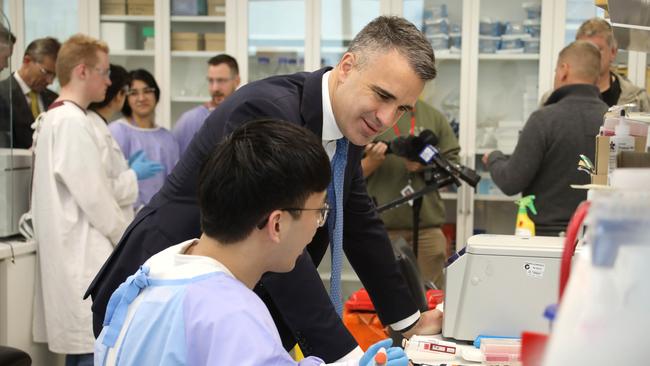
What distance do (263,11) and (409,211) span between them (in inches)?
63.2

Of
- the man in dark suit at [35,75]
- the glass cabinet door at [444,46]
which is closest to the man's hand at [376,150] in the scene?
the glass cabinet door at [444,46]

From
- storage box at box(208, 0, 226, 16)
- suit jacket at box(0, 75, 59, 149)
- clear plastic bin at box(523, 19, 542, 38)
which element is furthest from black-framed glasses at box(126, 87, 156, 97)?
clear plastic bin at box(523, 19, 542, 38)

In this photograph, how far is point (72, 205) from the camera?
2.92 m

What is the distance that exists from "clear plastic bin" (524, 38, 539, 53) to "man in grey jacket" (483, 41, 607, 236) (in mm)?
1440

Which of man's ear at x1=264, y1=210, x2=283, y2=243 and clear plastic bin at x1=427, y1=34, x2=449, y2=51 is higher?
clear plastic bin at x1=427, y1=34, x2=449, y2=51

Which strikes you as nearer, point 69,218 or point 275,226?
point 275,226

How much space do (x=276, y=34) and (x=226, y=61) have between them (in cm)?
54

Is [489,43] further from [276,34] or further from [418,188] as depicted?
[276,34]

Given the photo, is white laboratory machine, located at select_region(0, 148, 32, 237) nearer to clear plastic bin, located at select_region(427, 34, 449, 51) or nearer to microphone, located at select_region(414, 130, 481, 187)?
microphone, located at select_region(414, 130, 481, 187)

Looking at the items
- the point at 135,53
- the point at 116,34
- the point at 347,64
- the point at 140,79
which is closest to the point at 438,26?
the point at 140,79

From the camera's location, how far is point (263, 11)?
4555mm

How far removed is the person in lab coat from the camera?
2844 millimetres

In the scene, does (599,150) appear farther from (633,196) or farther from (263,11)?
(263,11)

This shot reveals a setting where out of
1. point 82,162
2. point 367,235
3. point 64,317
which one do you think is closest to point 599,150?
point 367,235
